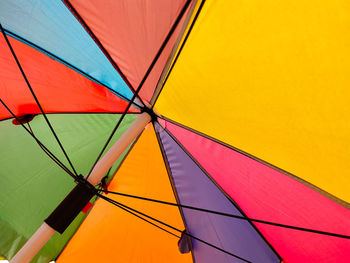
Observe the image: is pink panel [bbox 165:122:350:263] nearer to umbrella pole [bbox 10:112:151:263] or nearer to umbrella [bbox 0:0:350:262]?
umbrella [bbox 0:0:350:262]

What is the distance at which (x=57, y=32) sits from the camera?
3.24ft

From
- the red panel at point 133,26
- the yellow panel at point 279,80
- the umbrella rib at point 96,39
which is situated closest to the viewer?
the yellow panel at point 279,80

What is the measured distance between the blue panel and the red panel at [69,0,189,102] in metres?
0.08

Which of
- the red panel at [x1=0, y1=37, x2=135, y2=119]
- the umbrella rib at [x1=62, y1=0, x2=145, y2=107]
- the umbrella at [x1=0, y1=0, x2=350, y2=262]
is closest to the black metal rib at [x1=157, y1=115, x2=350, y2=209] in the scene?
the umbrella at [x1=0, y1=0, x2=350, y2=262]

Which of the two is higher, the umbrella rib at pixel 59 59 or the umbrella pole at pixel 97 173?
the umbrella rib at pixel 59 59

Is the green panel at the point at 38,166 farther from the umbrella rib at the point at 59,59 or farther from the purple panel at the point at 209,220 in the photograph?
the purple panel at the point at 209,220

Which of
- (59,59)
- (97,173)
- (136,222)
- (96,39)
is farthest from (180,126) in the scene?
(136,222)

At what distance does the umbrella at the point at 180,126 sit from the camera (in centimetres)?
69

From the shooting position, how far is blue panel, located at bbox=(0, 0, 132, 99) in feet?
2.92

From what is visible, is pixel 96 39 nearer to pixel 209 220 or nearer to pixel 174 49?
pixel 174 49

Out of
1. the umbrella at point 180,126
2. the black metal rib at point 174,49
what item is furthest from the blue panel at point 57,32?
the black metal rib at point 174,49

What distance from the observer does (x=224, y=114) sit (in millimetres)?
985

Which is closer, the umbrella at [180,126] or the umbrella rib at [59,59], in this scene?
the umbrella at [180,126]

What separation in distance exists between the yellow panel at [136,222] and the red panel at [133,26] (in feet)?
2.28
